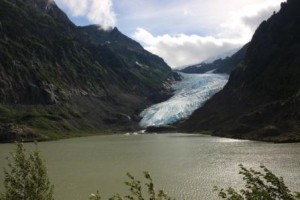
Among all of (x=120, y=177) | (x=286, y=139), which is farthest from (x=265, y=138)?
(x=120, y=177)

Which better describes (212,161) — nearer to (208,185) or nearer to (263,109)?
(208,185)

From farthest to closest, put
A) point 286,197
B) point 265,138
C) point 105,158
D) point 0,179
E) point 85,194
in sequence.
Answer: point 265,138 < point 105,158 < point 0,179 < point 85,194 < point 286,197

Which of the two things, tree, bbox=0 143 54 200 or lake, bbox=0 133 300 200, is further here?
lake, bbox=0 133 300 200

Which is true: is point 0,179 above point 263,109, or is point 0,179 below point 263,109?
below

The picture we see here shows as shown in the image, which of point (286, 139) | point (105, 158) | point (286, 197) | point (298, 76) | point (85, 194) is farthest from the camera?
point (298, 76)

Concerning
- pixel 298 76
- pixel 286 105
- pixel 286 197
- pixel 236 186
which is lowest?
pixel 236 186

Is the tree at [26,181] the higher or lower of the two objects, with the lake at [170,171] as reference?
higher

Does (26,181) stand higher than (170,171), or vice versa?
(26,181)

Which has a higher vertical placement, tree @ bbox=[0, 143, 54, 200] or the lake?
tree @ bbox=[0, 143, 54, 200]

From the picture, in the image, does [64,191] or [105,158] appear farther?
[105,158]

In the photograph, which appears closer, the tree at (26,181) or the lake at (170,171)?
the tree at (26,181)

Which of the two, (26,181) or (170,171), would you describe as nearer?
(26,181)
